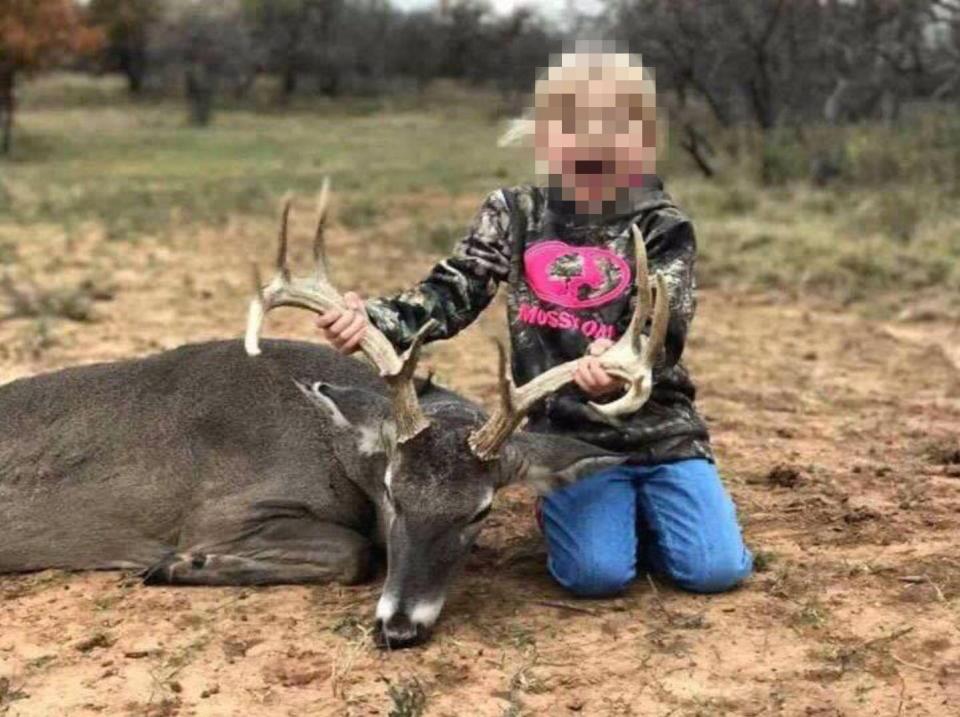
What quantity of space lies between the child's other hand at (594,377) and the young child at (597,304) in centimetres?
29

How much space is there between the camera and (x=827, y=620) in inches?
164

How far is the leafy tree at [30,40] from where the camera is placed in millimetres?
29531

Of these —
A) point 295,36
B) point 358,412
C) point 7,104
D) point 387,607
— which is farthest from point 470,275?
point 295,36

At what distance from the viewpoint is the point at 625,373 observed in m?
3.97

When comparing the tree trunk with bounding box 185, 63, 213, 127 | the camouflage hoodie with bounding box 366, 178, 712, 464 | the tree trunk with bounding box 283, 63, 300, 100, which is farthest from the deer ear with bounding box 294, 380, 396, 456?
the tree trunk with bounding box 283, 63, 300, 100

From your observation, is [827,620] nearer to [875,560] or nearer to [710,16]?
[875,560]

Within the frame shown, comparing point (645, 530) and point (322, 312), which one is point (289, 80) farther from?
point (322, 312)

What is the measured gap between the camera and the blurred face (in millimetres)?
4434

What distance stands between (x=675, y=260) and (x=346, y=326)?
3.73 feet

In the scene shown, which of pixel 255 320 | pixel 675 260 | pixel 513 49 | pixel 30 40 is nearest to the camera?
pixel 255 320

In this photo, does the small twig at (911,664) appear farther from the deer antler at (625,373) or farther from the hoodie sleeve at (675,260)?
the hoodie sleeve at (675,260)

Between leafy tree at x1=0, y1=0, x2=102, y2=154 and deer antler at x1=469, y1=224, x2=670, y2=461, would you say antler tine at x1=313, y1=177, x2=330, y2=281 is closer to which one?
deer antler at x1=469, y1=224, x2=670, y2=461

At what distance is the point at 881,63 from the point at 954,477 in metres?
14.9

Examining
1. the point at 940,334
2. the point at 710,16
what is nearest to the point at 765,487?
the point at 940,334
